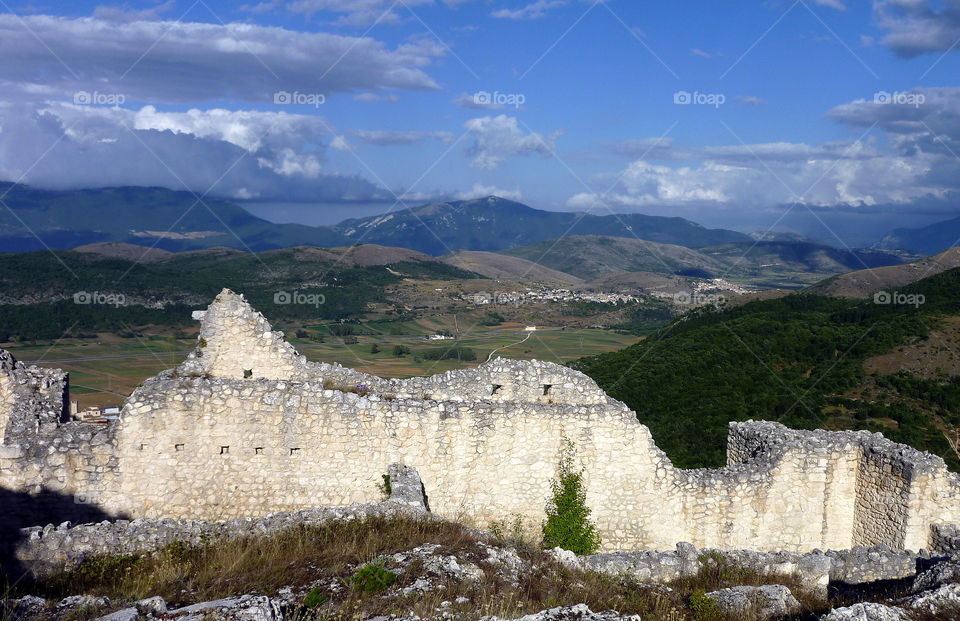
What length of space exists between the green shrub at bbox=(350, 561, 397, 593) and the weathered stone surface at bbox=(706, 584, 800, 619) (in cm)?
335

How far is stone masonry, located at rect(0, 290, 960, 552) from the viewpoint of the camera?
880cm

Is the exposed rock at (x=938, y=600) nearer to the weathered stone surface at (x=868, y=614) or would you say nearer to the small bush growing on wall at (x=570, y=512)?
the weathered stone surface at (x=868, y=614)

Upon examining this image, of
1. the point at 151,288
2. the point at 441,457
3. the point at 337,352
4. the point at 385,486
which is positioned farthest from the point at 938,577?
the point at 151,288

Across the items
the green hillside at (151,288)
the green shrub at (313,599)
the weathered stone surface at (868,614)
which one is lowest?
the green shrub at (313,599)

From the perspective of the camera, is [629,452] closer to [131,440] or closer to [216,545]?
[216,545]

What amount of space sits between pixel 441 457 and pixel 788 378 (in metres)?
21.2

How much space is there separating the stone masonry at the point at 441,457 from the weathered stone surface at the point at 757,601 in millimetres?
2699

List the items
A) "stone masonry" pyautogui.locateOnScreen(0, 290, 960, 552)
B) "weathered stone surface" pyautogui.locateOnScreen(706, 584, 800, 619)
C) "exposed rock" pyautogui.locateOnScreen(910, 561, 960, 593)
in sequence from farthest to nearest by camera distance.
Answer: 1. "stone masonry" pyautogui.locateOnScreen(0, 290, 960, 552)
2. "exposed rock" pyautogui.locateOnScreen(910, 561, 960, 593)
3. "weathered stone surface" pyautogui.locateOnScreen(706, 584, 800, 619)

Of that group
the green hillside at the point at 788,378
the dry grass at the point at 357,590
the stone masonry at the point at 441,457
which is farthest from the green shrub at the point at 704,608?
the green hillside at the point at 788,378

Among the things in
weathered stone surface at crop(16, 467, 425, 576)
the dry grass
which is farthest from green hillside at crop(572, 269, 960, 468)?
weathered stone surface at crop(16, 467, 425, 576)

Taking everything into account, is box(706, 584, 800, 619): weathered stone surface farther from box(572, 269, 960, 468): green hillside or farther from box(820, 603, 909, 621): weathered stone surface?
box(572, 269, 960, 468): green hillside

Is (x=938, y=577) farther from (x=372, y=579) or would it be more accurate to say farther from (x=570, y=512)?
(x=372, y=579)

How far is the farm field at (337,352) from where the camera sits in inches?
1829

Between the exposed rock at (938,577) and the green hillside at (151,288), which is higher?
the green hillside at (151,288)
